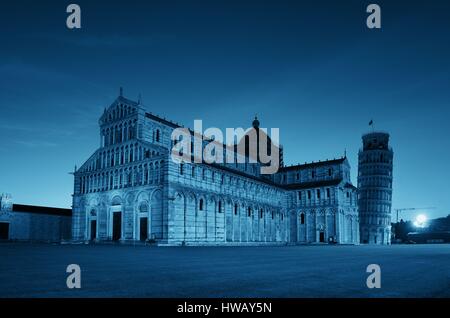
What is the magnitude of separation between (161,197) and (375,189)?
81.7m

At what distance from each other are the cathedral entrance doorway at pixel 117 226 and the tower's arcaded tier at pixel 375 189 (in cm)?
7856

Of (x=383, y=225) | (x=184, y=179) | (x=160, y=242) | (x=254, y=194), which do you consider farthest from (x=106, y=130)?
(x=383, y=225)

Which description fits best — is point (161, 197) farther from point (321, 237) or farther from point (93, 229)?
point (321, 237)

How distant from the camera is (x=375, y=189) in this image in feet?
364

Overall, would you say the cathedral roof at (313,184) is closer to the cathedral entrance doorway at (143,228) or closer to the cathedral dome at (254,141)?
the cathedral dome at (254,141)

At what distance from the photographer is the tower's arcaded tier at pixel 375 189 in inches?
4306

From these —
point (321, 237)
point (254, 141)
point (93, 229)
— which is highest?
point (254, 141)

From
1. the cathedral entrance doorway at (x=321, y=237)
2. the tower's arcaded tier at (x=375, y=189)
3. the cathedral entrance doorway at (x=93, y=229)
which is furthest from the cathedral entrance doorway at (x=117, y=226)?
the tower's arcaded tier at (x=375, y=189)

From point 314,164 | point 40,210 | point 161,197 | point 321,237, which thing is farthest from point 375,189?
point 40,210

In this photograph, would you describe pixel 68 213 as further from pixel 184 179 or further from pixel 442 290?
pixel 442 290

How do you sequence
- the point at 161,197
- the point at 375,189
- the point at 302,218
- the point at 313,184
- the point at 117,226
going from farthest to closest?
the point at 375,189, the point at 313,184, the point at 302,218, the point at 117,226, the point at 161,197

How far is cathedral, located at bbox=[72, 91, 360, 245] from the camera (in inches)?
1864
